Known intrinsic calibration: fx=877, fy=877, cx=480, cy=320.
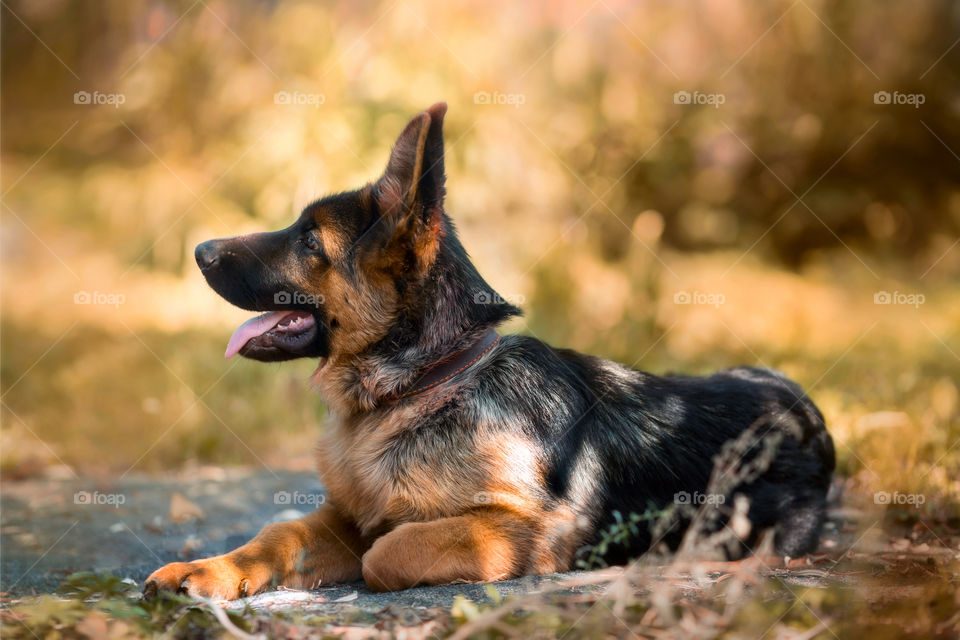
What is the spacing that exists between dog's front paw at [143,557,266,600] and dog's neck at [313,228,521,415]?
1.05 meters

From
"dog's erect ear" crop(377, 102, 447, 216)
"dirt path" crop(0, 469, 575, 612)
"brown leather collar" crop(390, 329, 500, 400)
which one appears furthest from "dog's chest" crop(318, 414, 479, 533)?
"dog's erect ear" crop(377, 102, 447, 216)

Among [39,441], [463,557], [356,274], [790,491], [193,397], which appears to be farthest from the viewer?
[193,397]

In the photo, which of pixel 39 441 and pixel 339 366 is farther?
pixel 39 441

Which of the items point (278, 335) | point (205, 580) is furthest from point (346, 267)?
point (205, 580)

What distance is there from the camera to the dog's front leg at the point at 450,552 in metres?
3.89

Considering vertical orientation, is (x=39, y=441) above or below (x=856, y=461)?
above

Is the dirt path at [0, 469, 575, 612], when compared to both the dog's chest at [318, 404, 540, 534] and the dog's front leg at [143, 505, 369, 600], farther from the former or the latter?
the dog's chest at [318, 404, 540, 534]

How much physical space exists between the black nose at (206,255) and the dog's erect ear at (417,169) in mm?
946

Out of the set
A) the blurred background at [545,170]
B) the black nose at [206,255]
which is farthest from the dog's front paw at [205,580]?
the blurred background at [545,170]

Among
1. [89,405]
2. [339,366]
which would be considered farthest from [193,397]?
[339,366]

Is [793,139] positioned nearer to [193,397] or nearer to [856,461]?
[856,461]

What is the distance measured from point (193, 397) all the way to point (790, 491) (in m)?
6.32

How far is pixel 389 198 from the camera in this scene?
4520mm

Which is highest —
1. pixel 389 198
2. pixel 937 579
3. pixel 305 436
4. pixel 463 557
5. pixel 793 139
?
pixel 793 139
